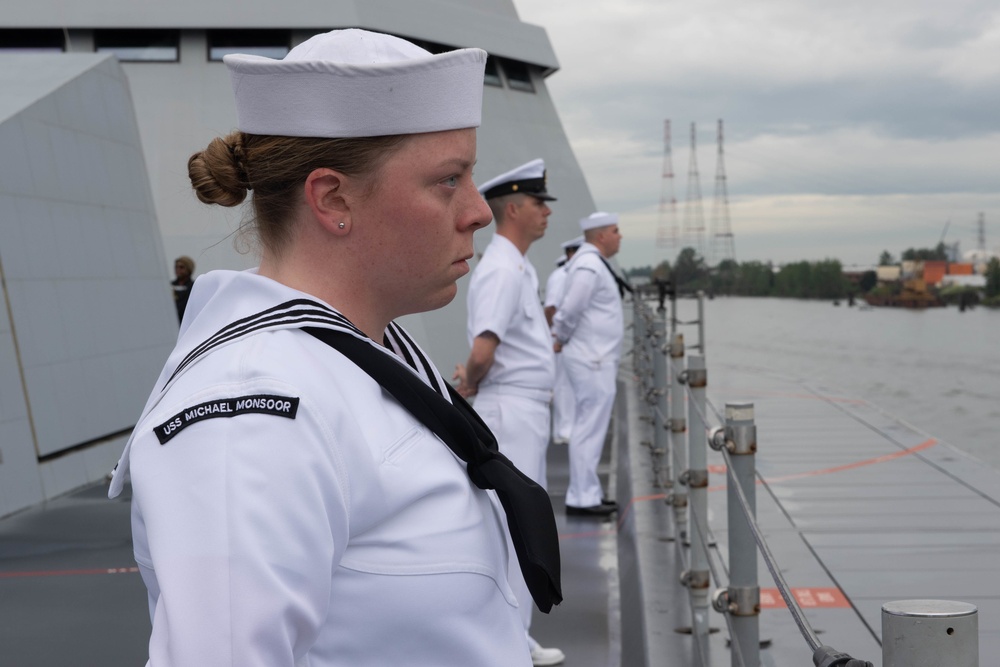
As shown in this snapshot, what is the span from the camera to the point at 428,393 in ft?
4.01

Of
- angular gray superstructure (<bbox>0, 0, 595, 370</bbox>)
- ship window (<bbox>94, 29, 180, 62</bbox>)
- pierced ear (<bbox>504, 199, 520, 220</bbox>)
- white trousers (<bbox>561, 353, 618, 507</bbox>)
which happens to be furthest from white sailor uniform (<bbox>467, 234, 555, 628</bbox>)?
ship window (<bbox>94, 29, 180, 62</bbox>)

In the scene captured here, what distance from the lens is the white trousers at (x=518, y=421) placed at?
14.5ft

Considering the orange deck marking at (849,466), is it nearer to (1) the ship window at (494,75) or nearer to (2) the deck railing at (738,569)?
(2) the deck railing at (738,569)

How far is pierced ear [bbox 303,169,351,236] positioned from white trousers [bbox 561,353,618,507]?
19.9 ft

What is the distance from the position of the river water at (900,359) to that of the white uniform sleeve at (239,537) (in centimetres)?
1214

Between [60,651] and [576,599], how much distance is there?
2.49m

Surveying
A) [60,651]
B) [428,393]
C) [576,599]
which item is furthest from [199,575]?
[576,599]

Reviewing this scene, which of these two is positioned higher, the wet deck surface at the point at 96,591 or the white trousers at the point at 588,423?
the white trousers at the point at 588,423

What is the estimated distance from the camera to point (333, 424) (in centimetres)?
109

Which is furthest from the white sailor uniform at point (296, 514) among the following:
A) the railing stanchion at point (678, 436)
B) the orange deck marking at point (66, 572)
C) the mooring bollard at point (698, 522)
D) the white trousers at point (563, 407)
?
the white trousers at point (563, 407)

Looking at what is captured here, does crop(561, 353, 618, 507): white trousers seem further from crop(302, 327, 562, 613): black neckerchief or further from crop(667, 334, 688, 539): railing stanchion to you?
crop(302, 327, 562, 613): black neckerchief

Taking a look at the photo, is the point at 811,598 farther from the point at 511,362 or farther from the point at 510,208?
the point at 510,208

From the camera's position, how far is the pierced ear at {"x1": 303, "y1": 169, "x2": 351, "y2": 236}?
1.26 m

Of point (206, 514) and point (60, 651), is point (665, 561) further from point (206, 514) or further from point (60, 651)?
point (206, 514)
